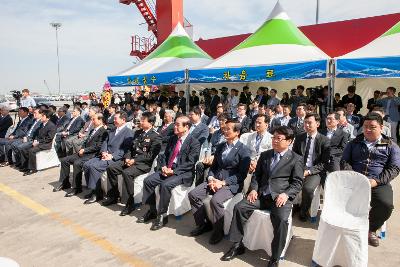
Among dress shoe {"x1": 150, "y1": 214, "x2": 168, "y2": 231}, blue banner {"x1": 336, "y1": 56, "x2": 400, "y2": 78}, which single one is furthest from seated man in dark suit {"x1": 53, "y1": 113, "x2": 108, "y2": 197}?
blue banner {"x1": 336, "y1": 56, "x2": 400, "y2": 78}

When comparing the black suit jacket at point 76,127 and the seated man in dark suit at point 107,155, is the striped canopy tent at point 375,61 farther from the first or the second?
the black suit jacket at point 76,127

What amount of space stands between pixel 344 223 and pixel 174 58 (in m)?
9.37

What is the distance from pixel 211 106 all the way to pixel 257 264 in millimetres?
8924

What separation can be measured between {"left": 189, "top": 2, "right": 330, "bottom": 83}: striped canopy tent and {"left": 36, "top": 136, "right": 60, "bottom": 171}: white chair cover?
439 centimetres

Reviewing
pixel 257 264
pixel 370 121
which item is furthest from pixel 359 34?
pixel 257 264

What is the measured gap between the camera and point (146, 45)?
22.7 meters

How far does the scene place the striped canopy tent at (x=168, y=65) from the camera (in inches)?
420

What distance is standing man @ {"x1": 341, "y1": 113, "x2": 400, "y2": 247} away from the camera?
12.3 feet

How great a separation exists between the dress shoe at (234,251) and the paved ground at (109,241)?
0.06 meters

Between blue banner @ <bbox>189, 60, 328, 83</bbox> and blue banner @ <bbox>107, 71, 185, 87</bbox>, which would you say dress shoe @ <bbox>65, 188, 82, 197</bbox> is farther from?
blue banner @ <bbox>107, 71, 185, 87</bbox>

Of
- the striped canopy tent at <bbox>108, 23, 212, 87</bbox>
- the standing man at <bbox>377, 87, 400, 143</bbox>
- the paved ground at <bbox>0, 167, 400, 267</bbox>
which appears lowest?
the paved ground at <bbox>0, 167, 400, 267</bbox>

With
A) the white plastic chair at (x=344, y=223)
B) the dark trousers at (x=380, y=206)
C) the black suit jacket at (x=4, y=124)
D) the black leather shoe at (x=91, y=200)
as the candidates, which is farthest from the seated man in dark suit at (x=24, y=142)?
the dark trousers at (x=380, y=206)

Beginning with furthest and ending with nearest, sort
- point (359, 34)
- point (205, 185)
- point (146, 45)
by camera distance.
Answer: point (146, 45) → point (359, 34) → point (205, 185)

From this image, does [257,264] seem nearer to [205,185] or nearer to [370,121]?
[205,185]
